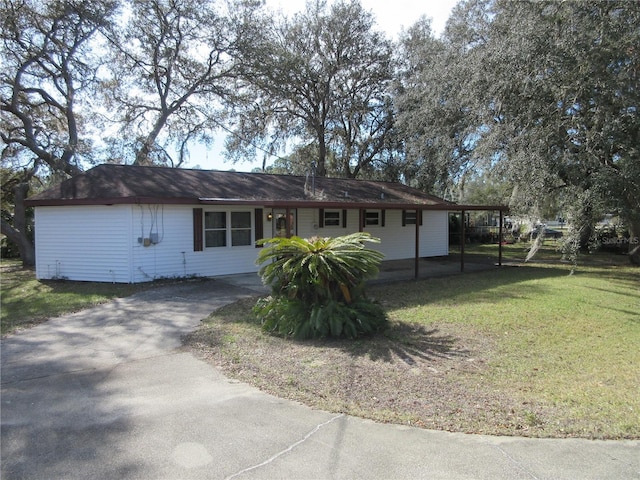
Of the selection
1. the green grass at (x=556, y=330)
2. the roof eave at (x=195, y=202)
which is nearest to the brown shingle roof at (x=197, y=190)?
the roof eave at (x=195, y=202)

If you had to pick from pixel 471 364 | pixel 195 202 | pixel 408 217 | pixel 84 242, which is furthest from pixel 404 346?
pixel 408 217

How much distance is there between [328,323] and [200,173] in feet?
32.5

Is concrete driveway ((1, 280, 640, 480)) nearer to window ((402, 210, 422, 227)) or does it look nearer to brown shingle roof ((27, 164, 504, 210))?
brown shingle roof ((27, 164, 504, 210))

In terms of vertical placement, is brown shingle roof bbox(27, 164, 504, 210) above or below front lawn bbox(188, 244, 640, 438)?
above

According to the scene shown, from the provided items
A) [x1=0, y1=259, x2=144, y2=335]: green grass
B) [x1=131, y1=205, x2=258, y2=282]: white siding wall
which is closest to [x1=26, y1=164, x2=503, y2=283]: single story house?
[x1=131, y1=205, x2=258, y2=282]: white siding wall

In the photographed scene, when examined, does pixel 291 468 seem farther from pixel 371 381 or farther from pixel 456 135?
pixel 456 135

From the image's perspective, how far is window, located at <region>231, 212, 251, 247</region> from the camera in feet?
42.3

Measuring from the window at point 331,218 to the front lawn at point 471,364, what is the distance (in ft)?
21.3

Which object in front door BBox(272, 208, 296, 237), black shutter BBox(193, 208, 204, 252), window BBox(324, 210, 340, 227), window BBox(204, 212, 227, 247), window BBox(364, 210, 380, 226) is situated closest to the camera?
black shutter BBox(193, 208, 204, 252)

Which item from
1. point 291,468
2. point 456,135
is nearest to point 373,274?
point 291,468

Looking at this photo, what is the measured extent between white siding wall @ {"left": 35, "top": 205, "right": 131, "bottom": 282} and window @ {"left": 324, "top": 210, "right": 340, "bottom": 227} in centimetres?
675

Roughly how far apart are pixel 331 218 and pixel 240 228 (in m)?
3.85

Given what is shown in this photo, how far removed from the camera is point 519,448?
3.21m

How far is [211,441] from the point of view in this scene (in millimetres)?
3236
